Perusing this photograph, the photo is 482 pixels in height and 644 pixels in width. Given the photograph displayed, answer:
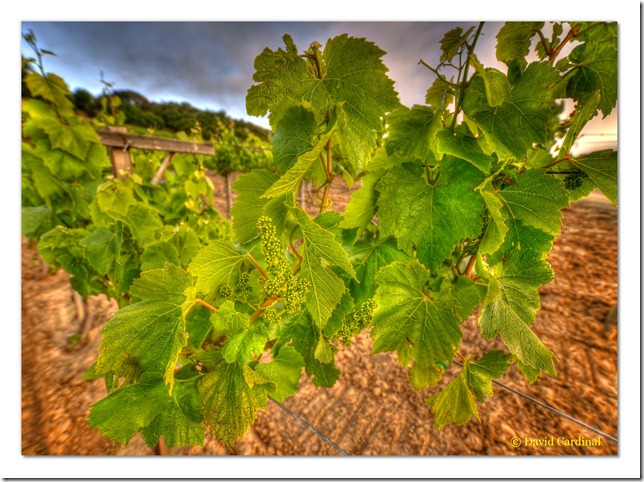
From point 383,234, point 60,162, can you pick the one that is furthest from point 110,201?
point 383,234

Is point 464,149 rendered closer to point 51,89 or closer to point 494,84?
point 494,84

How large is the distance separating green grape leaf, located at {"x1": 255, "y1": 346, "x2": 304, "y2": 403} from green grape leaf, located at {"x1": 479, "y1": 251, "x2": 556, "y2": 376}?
0.39 meters

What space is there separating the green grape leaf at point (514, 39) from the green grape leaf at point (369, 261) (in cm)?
47

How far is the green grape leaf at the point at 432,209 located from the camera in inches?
18.5

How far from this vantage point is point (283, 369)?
669 millimetres

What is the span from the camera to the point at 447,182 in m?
0.49

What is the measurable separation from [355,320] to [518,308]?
0.33m

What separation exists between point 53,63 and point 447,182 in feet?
5.65

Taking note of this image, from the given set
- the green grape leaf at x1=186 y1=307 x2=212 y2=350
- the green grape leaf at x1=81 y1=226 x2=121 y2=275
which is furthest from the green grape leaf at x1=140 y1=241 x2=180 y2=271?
the green grape leaf at x1=186 y1=307 x2=212 y2=350

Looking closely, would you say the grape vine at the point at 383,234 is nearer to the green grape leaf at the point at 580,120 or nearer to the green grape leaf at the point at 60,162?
the green grape leaf at the point at 580,120

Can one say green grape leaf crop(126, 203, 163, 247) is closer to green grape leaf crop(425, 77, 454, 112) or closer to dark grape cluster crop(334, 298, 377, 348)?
dark grape cluster crop(334, 298, 377, 348)

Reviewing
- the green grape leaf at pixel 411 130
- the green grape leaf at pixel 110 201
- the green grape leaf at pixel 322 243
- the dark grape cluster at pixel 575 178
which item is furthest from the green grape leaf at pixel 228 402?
the green grape leaf at pixel 110 201
